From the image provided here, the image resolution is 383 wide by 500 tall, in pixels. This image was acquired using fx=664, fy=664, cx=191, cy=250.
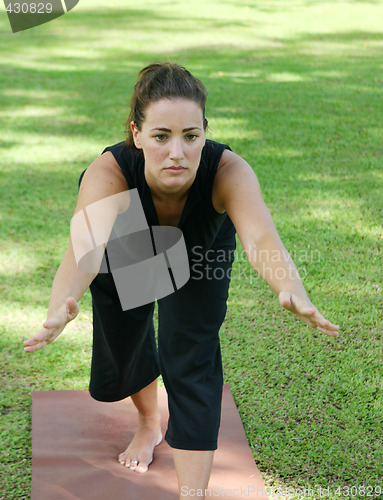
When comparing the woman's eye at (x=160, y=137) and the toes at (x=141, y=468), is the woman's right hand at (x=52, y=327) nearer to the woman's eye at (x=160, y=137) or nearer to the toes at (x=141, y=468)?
the woman's eye at (x=160, y=137)

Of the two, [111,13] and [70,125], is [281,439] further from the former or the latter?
[111,13]

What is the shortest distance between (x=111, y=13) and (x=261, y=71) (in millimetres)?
4891

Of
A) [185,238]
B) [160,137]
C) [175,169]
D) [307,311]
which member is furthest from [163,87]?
[307,311]

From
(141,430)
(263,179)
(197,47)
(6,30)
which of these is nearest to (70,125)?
(263,179)

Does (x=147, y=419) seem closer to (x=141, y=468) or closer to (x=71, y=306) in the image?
(x=141, y=468)

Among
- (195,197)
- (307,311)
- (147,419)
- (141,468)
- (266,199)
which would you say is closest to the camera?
(307,311)

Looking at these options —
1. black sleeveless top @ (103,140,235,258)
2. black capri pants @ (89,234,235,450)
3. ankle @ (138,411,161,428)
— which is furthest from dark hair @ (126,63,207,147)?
ankle @ (138,411,161,428)

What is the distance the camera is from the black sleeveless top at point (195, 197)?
7.55ft

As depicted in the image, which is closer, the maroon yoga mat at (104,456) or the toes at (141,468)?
the maroon yoga mat at (104,456)

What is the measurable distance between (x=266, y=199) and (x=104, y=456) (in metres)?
2.72

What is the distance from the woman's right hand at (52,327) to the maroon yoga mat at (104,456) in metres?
0.88

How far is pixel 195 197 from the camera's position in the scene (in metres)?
2.30

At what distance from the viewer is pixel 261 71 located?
28.4ft

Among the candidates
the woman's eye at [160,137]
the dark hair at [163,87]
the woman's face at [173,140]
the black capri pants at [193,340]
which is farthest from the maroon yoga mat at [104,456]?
the dark hair at [163,87]
